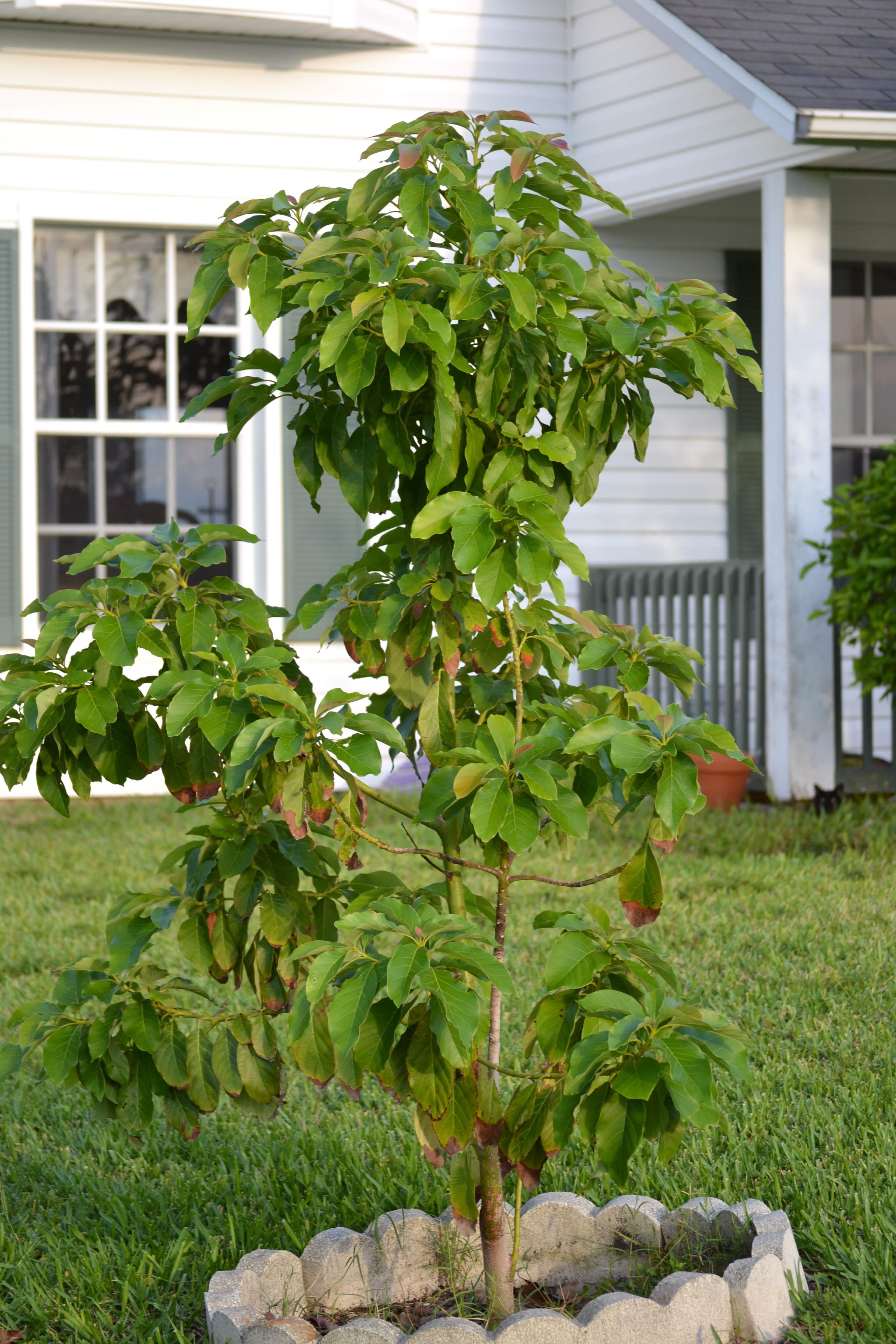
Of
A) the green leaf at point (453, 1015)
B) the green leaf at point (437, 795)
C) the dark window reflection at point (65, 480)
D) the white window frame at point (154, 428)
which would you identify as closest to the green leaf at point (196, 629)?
the green leaf at point (437, 795)

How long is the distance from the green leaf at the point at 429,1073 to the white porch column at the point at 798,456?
4.95 m

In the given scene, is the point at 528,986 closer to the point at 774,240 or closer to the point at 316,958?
the point at 316,958

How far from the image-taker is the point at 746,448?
8094 millimetres

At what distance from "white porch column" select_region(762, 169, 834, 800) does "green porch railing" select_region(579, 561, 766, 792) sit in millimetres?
330

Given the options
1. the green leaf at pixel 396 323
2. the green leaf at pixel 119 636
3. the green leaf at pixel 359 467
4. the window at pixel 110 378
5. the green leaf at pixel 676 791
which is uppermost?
the window at pixel 110 378

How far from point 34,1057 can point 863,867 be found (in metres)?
2.99

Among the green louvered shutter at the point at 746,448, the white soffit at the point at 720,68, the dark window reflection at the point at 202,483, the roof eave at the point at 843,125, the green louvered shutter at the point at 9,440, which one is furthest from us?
the green louvered shutter at the point at 746,448

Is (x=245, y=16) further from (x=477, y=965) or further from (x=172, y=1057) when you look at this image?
(x=477, y=965)

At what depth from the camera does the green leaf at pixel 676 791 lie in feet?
5.34

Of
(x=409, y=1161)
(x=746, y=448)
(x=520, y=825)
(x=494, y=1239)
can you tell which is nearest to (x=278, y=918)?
(x=520, y=825)

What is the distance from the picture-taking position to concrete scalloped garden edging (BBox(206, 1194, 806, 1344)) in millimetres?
1847

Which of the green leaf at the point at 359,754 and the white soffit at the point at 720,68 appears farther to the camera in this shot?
the white soffit at the point at 720,68

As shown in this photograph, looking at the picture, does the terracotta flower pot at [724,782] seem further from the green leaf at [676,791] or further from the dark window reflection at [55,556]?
the green leaf at [676,791]

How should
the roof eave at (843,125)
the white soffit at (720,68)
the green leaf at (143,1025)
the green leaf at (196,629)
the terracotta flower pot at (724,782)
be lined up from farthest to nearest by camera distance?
the terracotta flower pot at (724,782)
the white soffit at (720,68)
the roof eave at (843,125)
the green leaf at (143,1025)
the green leaf at (196,629)
